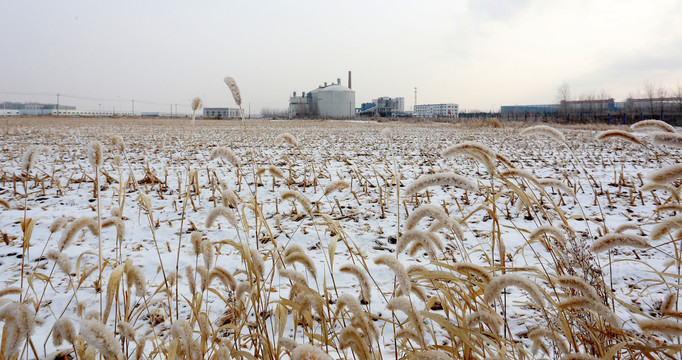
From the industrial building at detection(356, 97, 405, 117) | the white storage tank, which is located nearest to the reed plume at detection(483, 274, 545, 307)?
the industrial building at detection(356, 97, 405, 117)

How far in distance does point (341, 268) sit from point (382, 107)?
8957 cm

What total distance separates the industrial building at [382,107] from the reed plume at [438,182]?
230 feet

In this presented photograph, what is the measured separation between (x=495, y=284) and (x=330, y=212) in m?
2.98

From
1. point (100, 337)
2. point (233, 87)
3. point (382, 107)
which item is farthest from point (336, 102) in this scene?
point (100, 337)

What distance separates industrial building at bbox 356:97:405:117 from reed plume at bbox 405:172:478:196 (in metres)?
70.1

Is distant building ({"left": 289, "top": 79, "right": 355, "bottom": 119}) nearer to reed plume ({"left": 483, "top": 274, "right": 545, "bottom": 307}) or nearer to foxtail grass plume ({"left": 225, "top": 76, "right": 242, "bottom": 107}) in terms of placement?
foxtail grass plume ({"left": 225, "top": 76, "right": 242, "bottom": 107})

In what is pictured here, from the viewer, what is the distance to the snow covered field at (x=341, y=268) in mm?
1153

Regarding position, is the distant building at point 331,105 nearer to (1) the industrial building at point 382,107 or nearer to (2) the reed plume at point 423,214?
(1) the industrial building at point 382,107

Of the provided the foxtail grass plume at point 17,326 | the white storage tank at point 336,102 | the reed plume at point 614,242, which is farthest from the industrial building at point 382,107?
the foxtail grass plume at point 17,326

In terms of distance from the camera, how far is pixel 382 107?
88125mm

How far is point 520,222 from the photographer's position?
3.57 meters

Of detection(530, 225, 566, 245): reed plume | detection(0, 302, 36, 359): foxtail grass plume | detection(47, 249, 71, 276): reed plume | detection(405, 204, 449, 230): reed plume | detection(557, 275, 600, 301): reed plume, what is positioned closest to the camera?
detection(0, 302, 36, 359): foxtail grass plume

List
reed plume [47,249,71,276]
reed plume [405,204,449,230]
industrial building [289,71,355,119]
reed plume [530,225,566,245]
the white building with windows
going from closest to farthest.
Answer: reed plume [405,204,449,230], reed plume [47,249,71,276], reed plume [530,225,566,245], industrial building [289,71,355,119], the white building with windows

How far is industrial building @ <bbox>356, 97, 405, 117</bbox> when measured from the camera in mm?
78988
